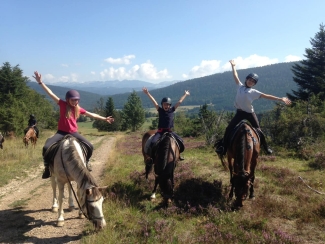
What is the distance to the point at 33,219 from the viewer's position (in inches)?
254

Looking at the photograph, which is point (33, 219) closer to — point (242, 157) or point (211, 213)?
point (211, 213)

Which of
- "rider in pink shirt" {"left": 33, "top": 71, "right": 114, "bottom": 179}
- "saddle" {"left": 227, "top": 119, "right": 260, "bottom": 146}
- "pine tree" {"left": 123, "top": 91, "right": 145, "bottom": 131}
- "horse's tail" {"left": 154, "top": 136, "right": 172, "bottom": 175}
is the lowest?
"pine tree" {"left": 123, "top": 91, "right": 145, "bottom": 131}

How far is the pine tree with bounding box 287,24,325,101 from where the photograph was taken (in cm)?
3389

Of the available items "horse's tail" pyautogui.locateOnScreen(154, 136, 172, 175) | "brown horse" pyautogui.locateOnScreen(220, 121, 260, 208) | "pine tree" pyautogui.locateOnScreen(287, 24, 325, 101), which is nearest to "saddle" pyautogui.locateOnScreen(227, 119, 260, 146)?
"brown horse" pyautogui.locateOnScreen(220, 121, 260, 208)

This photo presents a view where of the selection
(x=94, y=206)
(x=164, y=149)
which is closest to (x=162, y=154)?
(x=164, y=149)

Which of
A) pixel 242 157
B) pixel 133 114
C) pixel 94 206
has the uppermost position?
pixel 242 157

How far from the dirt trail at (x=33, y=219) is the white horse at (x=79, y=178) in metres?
0.29

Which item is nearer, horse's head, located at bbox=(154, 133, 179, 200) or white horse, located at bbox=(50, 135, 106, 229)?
white horse, located at bbox=(50, 135, 106, 229)

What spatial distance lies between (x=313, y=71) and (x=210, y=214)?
3613 centimetres

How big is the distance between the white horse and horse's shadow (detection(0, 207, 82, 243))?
A: 571 millimetres

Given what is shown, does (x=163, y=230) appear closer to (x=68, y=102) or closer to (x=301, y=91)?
(x=68, y=102)

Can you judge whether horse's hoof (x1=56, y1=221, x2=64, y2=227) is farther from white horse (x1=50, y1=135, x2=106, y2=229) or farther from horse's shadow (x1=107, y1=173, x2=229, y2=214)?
horse's shadow (x1=107, y1=173, x2=229, y2=214)

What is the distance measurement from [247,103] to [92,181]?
5.06 meters

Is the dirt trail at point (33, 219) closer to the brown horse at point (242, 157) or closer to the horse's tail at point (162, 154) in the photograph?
the horse's tail at point (162, 154)
